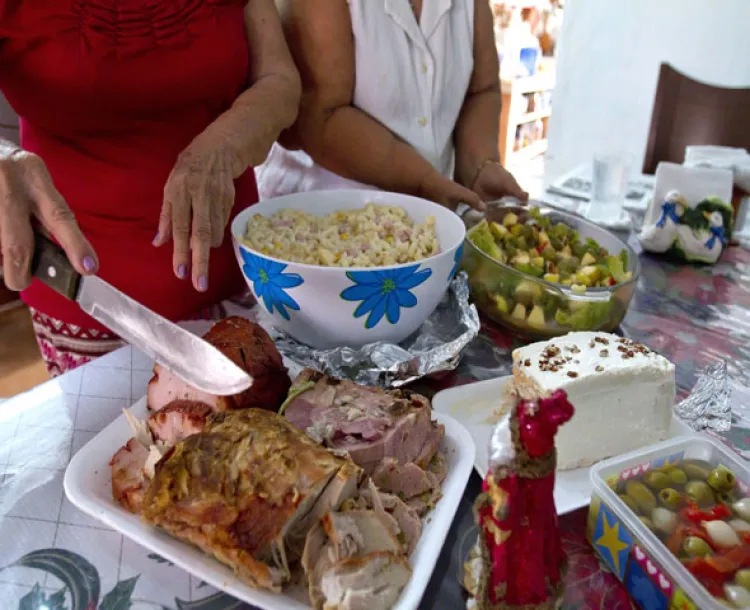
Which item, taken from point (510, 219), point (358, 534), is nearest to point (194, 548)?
point (358, 534)

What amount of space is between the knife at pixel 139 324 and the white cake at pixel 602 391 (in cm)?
49

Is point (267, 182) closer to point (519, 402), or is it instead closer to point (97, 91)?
point (97, 91)

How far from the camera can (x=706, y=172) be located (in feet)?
5.54

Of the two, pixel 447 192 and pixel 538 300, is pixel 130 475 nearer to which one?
pixel 538 300

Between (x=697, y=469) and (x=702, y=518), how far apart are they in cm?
10

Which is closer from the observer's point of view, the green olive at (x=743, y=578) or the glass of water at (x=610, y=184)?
the green olive at (x=743, y=578)

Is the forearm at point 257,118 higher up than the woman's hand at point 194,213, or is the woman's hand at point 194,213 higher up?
Answer: the forearm at point 257,118

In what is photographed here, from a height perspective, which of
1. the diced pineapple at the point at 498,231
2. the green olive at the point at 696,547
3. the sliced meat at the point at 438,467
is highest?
the diced pineapple at the point at 498,231

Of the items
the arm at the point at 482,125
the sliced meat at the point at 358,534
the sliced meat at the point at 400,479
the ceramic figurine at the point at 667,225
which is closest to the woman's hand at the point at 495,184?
the arm at the point at 482,125

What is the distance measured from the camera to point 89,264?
2.73ft

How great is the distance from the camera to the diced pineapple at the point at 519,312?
1.29 m

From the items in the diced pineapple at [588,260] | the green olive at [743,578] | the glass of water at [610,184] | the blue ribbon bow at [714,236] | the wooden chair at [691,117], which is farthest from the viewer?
the wooden chair at [691,117]

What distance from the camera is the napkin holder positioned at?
1.67 m

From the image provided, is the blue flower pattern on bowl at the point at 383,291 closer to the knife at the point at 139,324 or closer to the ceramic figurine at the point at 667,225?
the knife at the point at 139,324
